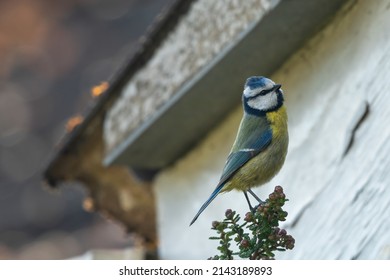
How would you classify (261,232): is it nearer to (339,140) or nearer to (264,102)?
(264,102)

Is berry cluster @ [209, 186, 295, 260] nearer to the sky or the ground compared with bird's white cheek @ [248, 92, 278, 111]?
nearer to the ground

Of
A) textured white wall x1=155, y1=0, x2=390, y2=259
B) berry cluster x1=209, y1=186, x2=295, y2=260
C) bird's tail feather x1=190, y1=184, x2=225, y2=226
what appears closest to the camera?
berry cluster x1=209, y1=186, x2=295, y2=260

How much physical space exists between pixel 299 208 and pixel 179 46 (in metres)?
0.94

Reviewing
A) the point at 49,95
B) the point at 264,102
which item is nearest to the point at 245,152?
the point at 264,102

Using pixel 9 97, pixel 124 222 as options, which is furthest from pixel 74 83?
pixel 124 222

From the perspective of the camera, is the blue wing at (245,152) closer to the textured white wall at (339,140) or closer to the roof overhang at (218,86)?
the textured white wall at (339,140)

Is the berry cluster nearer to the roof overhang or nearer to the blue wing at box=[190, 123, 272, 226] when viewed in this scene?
the blue wing at box=[190, 123, 272, 226]

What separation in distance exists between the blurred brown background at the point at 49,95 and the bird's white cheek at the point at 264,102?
5.26 meters

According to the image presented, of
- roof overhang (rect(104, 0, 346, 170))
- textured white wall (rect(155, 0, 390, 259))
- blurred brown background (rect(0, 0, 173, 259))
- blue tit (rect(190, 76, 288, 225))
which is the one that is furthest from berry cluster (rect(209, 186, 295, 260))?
blurred brown background (rect(0, 0, 173, 259))

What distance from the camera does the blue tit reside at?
3.71 metres

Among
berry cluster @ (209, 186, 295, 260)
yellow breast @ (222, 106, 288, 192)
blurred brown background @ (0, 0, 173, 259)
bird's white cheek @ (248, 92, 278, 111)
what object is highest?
blurred brown background @ (0, 0, 173, 259)

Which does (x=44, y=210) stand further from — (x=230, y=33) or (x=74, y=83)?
(x=230, y=33)

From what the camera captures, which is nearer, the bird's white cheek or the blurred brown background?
the bird's white cheek

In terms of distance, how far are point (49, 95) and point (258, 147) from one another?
289 inches
